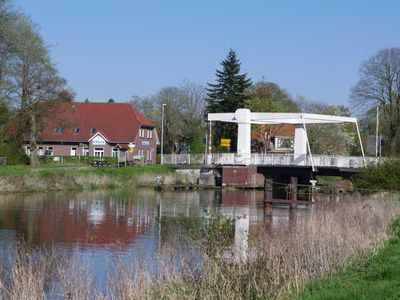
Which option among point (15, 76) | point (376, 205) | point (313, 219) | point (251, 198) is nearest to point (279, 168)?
point (251, 198)

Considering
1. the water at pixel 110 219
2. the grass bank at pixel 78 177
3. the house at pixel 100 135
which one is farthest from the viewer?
the house at pixel 100 135

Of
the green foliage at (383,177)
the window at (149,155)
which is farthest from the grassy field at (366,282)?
the window at (149,155)

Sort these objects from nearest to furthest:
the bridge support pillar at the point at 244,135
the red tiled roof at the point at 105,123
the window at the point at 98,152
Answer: the bridge support pillar at the point at 244,135, the red tiled roof at the point at 105,123, the window at the point at 98,152

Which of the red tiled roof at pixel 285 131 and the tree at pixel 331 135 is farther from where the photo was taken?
the red tiled roof at pixel 285 131

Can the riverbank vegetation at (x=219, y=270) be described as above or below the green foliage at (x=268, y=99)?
below

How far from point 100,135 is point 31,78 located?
23129mm

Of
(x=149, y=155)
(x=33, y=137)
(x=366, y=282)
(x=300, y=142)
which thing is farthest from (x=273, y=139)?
(x=366, y=282)

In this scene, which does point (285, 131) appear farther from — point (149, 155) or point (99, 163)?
point (99, 163)

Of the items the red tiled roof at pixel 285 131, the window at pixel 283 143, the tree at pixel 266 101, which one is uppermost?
the tree at pixel 266 101

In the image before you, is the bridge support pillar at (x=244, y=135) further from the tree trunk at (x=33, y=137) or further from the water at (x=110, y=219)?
the tree trunk at (x=33, y=137)

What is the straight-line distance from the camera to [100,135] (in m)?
80.4

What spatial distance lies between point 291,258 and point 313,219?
7.78 metres

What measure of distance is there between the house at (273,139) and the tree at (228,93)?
3.31m

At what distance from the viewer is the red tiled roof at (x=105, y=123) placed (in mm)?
80250
